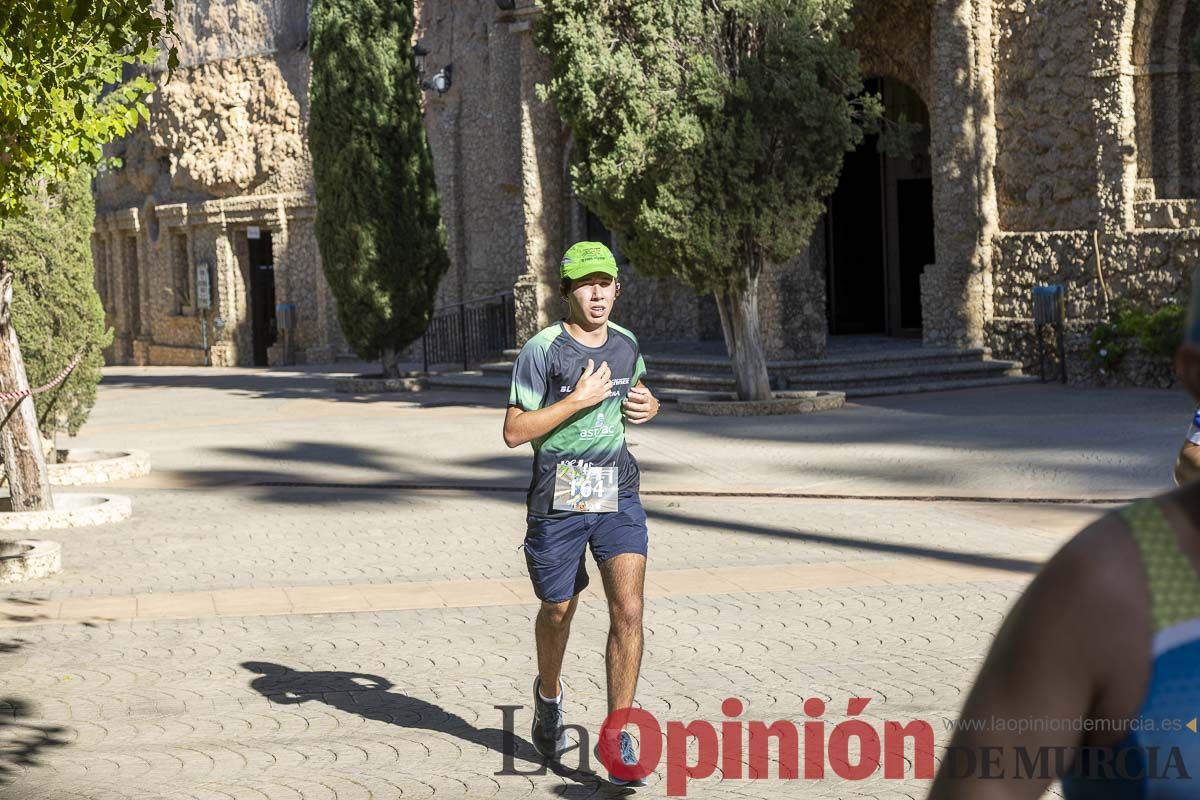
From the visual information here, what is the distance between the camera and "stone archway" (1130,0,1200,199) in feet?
62.7

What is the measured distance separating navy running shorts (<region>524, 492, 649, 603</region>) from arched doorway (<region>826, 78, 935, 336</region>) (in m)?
20.2

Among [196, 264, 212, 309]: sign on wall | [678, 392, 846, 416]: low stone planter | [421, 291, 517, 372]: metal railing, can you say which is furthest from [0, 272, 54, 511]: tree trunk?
[196, 264, 212, 309]: sign on wall

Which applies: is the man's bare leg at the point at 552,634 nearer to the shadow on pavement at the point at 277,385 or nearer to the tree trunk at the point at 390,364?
the shadow on pavement at the point at 277,385

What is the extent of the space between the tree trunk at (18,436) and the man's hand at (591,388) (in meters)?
6.51

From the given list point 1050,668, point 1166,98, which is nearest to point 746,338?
point 1166,98

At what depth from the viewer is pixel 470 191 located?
1172 inches

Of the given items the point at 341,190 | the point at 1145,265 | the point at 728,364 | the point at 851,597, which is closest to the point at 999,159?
the point at 1145,265

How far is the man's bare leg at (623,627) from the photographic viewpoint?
5.55 m

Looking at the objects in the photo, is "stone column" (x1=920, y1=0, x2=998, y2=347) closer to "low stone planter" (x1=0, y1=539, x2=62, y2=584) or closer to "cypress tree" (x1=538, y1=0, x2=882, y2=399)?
"cypress tree" (x1=538, y1=0, x2=882, y2=399)

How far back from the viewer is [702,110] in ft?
57.1

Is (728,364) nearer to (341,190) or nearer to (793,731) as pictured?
(341,190)

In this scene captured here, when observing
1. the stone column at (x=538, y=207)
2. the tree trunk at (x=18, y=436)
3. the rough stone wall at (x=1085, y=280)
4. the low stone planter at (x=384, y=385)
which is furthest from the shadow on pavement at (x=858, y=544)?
the stone column at (x=538, y=207)

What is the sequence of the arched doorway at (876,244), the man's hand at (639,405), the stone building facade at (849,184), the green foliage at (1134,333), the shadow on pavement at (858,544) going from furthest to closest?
the arched doorway at (876,244) → the stone building facade at (849,184) → the green foliage at (1134,333) → the shadow on pavement at (858,544) → the man's hand at (639,405)

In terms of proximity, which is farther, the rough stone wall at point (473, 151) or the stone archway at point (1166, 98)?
the rough stone wall at point (473, 151)
